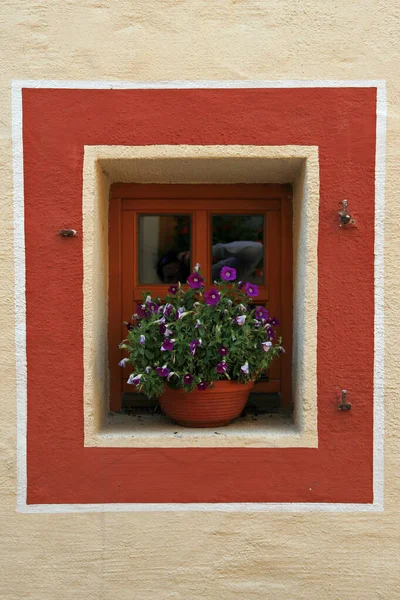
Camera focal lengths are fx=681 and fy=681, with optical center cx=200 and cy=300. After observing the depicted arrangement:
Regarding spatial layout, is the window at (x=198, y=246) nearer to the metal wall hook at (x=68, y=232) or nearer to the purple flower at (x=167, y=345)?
the metal wall hook at (x=68, y=232)

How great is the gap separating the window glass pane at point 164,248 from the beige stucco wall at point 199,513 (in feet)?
2.36

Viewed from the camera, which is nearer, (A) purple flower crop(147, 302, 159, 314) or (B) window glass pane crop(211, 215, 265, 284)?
(A) purple flower crop(147, 302, 159, 314)

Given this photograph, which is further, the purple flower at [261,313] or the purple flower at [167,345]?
the purple flower at [261,313]

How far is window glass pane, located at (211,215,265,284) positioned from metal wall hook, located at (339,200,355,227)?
55 centimetres

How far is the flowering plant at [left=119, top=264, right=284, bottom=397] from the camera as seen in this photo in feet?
9.96

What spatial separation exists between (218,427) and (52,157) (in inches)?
57.6

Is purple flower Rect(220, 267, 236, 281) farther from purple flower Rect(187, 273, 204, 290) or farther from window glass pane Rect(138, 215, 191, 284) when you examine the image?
window glass pane Rect(138, 215, 191, 284)

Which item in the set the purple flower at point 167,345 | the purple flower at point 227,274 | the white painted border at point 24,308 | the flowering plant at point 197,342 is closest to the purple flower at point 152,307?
the flowering plant at point 197,342

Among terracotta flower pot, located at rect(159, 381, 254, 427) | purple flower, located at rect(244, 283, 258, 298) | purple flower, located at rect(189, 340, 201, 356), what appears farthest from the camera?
purple flower, located at rect(244, 283, 258, 298)

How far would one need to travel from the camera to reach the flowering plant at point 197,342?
119 inches

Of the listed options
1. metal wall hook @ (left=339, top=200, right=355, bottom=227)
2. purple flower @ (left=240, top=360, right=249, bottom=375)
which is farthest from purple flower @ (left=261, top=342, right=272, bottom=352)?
metal wall hook @ (left=339, top=200, right=355, bottom=227)

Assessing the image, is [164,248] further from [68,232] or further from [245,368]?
[245,368]

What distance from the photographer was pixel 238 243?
352cm

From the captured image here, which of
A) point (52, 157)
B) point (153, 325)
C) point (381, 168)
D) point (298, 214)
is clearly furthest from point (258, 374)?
point (52, 157)
